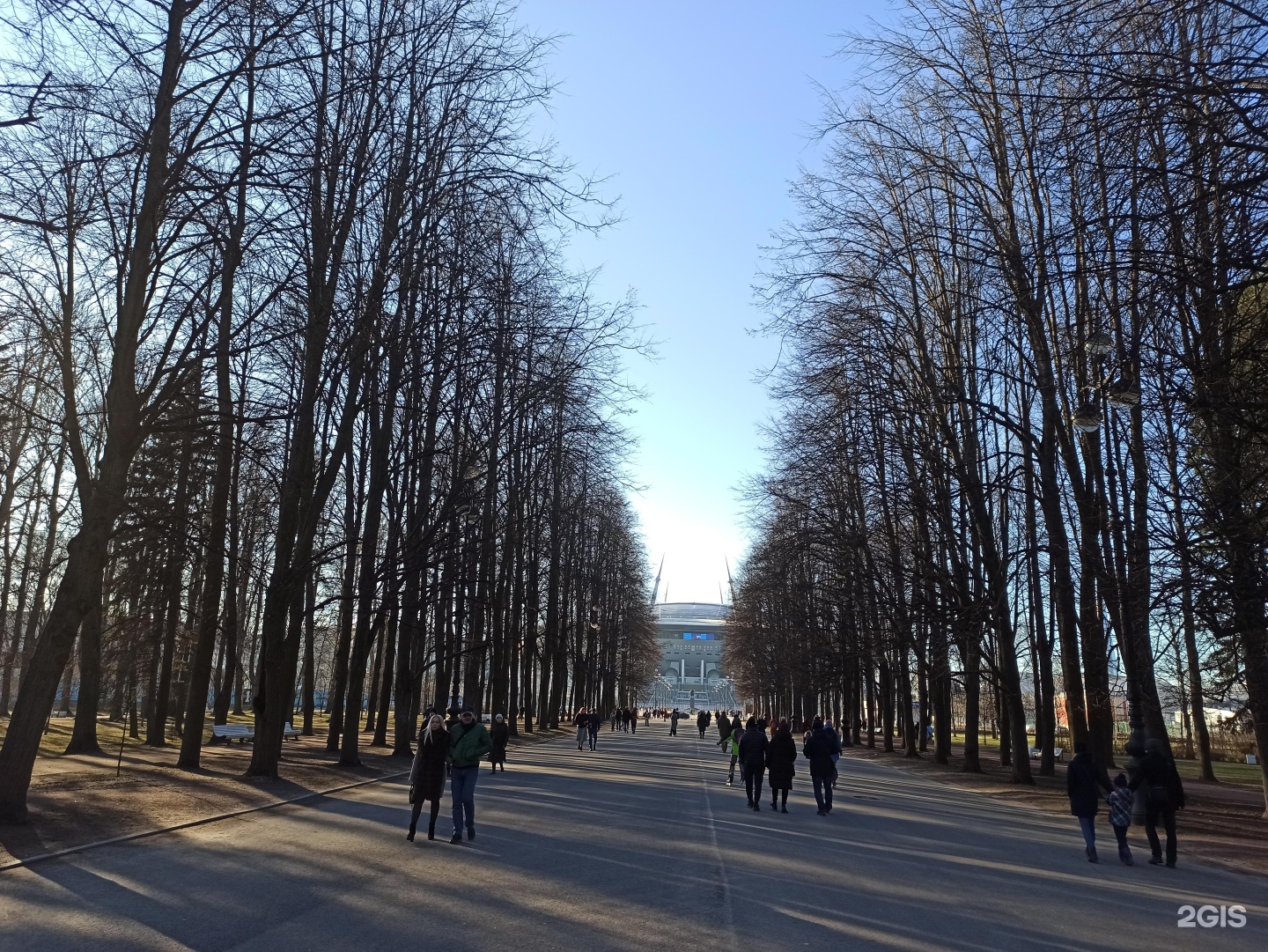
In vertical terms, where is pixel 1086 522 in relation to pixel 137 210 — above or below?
below

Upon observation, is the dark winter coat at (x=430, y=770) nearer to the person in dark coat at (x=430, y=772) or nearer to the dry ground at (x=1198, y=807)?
the person in dark coat at (x=430, y=772)

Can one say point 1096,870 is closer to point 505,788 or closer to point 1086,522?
point 1086,522

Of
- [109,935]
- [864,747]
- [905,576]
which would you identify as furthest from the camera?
[864,747]

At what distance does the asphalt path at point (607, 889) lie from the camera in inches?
310

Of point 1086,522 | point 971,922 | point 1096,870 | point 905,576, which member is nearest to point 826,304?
point 1086,522

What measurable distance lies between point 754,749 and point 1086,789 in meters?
7.12

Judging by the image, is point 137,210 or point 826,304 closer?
point 137,210

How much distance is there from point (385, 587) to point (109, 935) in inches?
719

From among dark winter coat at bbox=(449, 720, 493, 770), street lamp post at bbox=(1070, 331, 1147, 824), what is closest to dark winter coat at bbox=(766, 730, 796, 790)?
street lamp post at bbox=(1070, 331, 1147, 824)

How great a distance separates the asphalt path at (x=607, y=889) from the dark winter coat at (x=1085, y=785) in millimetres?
774

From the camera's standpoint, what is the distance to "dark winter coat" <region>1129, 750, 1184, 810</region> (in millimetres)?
13477

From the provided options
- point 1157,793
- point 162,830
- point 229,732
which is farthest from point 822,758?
point 229,732

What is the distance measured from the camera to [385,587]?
2567 cm

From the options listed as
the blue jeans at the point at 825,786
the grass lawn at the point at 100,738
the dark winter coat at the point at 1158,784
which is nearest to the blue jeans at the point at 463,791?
the blue jeans at the point at 825,786
